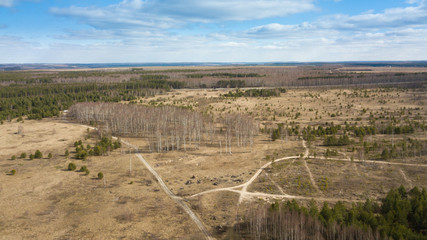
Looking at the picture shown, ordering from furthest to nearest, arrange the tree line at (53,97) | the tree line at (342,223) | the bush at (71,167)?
the tree line at (53,97) → the bush at (71,167) → the tree line at (342,223)

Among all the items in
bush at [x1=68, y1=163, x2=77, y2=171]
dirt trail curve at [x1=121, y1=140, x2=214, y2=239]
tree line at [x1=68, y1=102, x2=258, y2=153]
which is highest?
tree line at [x1=68, y1=102, x2=258, y2=153]

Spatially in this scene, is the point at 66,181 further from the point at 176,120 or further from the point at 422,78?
the point at 422,78

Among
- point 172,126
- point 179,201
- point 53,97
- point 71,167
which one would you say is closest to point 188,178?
point 179,201

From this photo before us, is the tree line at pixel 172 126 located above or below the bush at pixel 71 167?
above

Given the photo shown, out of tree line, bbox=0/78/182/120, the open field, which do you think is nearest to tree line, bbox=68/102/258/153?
the open field

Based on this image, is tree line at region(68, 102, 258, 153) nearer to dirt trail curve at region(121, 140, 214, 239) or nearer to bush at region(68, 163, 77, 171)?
dirt trail curve at region(121, 140, 214, 239)

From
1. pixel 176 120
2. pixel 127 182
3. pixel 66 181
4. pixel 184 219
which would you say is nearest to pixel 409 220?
pixel 184 219

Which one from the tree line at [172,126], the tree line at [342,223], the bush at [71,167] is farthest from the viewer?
the tree line at [172,126]

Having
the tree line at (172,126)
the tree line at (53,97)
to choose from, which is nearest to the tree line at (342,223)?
the tree line at (172,126)

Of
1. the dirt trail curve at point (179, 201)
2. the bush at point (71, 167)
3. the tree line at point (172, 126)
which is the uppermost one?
the tree line at point (172, 126)

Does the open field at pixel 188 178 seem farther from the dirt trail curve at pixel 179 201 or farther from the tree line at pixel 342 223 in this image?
the tree line at pixel 342 223
